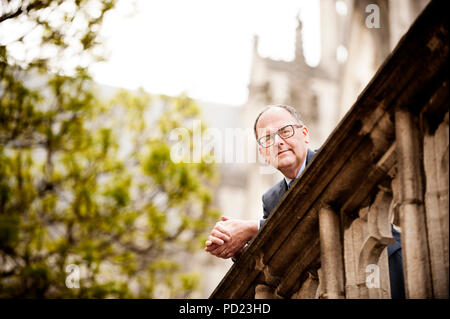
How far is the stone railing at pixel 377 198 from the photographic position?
2217 mm

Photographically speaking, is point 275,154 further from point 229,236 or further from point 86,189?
point 86,189

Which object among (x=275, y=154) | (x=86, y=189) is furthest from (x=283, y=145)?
(x=86, y=189)

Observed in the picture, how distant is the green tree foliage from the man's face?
17.2 feet

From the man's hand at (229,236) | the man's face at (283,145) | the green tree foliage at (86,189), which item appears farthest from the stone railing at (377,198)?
the green tree foliage at (86,189)

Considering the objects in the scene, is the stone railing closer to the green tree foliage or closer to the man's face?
the man's face

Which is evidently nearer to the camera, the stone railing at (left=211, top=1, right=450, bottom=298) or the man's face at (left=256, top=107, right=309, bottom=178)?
the stone railing at (left=211, top=1, right=450, bottom=298)

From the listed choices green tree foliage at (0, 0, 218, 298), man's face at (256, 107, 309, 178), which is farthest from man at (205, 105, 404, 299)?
green tree foliage at (0, 0, 218, 298)

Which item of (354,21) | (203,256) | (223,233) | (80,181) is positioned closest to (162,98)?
(80,181)

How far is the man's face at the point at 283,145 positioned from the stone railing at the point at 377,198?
0.37 m

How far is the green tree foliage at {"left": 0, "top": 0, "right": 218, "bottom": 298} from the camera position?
948cm

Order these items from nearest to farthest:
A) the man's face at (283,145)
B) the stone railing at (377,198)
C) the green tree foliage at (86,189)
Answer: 1. the stone railing at (377,198)
2. the man's face at (283,145)
3. the green tree foliage at (86,189)

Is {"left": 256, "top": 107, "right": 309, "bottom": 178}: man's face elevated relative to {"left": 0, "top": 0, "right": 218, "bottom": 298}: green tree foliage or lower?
lower

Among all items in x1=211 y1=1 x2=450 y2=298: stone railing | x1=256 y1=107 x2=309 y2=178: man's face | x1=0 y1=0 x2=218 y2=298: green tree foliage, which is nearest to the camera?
x1=211 y1=1 x2=450 y2=298: stone railing

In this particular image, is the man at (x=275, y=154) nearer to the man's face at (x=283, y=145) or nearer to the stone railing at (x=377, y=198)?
the man's face at (x=283, y=145)
